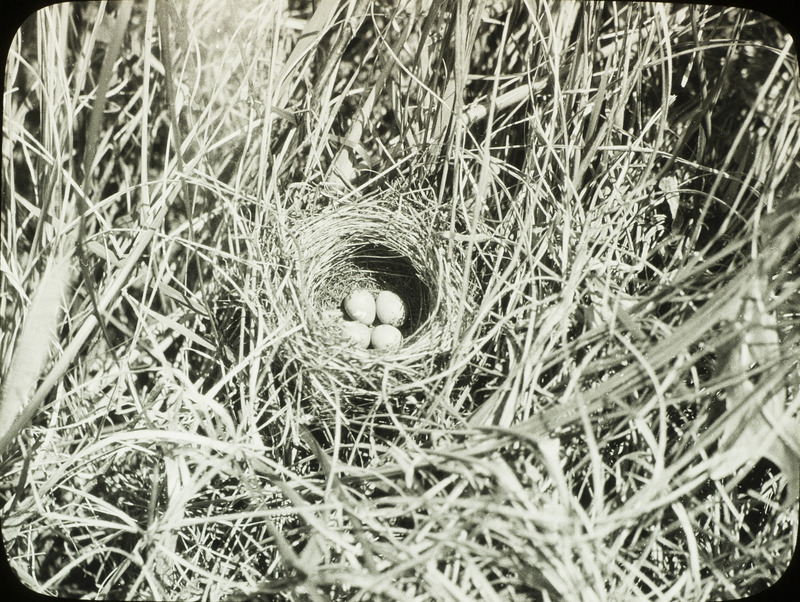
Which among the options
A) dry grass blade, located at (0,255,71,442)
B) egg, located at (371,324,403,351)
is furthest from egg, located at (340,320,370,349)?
dry grass blade, located at (0,255,71,442)

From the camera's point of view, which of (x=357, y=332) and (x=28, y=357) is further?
(x=357, y=332)

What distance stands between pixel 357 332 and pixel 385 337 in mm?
55

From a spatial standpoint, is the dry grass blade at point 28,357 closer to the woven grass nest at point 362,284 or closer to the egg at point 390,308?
the woven grass nest at point 362,284

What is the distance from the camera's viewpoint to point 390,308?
1050mm

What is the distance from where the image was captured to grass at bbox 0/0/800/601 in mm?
707

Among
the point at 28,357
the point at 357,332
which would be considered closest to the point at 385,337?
the point at 357,332

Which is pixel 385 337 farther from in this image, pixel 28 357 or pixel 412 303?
pixel 28 357

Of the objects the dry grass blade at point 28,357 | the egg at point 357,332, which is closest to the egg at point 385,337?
the egg at point 357,332

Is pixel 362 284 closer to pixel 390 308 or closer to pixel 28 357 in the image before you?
pixel 390 308

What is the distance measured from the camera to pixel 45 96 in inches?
33.6

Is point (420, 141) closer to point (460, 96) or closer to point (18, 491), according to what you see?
point (460, 96)

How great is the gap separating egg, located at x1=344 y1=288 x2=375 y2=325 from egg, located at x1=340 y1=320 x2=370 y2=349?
0.06 ft

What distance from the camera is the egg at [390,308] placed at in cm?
105

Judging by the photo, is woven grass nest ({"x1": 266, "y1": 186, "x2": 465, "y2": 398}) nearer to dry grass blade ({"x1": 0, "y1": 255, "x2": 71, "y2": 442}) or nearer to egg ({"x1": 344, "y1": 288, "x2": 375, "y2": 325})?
egg ({"x1": 344, "y1": 288, "x2": 375, "y2": 325})
